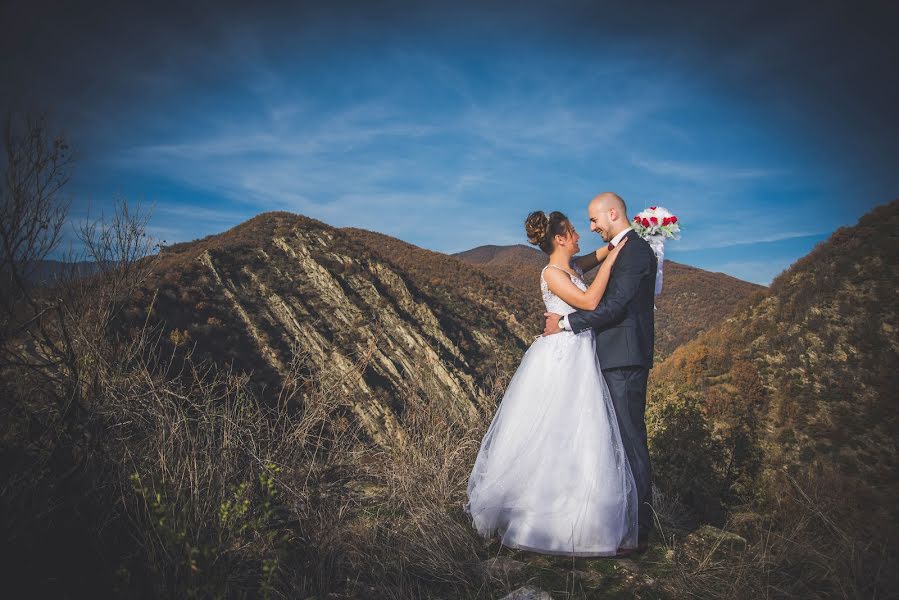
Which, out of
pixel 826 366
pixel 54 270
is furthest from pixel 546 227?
pixel 826 366

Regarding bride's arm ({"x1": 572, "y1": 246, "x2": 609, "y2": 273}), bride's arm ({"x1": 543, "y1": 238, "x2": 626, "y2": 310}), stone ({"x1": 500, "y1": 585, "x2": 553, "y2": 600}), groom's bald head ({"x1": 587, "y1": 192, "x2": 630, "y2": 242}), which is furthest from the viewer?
bride's arm ({"x1": 572, "y1": 246, "x2": 609, "y2": 273})

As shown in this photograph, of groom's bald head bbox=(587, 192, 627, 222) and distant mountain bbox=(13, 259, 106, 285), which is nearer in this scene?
distant mountain bbox=(13, 259, 106, 285)

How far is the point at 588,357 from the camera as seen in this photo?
3.40 m

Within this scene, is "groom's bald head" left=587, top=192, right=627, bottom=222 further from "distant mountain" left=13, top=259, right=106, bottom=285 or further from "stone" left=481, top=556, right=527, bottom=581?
"distant mountain" left=13, top=259, right=106, bottom=285

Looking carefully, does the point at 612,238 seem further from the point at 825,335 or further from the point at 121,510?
the point at 825,335

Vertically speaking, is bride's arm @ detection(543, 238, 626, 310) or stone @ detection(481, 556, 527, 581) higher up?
bride's arm @ detection(543, 238, 626, 310)

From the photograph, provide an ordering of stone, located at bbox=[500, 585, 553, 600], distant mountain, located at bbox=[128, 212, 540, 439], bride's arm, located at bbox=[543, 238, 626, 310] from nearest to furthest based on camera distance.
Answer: stone, located at bbox=[500, 585, 553, 600]
bride's arm, located at bbox=[543, 238, 626, 310]
distant mountain, located at bbox=[128, 212, 540, 439]

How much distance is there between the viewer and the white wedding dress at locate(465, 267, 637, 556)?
3057 mm

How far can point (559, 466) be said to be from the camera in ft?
10.6

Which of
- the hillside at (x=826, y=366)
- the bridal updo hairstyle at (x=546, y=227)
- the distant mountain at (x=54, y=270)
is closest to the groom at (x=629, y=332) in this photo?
the bridal updo hairstyle at (x=546, y=227)

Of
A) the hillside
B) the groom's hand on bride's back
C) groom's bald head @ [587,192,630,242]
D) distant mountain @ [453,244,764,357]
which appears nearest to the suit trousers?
the groom's hand on bride's back

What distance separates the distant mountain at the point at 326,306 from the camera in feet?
81.6

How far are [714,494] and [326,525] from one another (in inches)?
317

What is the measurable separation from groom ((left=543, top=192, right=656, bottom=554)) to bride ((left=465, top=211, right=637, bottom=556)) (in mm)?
81
